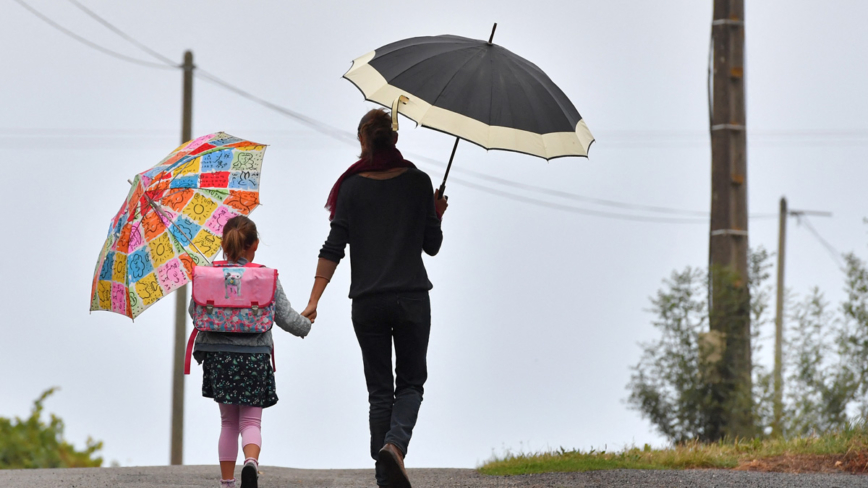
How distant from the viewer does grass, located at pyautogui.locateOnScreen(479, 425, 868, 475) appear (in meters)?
7.01

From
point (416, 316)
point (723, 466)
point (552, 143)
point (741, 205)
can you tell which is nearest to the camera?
point (416, 316)

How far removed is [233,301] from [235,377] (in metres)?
0.40

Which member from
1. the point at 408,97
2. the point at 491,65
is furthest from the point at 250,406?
the point at 491,65

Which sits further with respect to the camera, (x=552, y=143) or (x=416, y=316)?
(x=552, y=143)

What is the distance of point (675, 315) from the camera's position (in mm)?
10445

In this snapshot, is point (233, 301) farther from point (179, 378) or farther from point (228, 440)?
point (179, 378)

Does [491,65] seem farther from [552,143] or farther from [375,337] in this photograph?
[375,337]

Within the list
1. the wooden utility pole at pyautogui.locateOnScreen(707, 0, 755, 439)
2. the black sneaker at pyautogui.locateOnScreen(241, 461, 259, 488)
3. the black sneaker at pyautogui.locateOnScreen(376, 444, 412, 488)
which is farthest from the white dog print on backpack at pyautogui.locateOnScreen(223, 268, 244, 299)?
the wooden utility pole at pyautogui.locateOnScreen(707, 0, 755, 439)

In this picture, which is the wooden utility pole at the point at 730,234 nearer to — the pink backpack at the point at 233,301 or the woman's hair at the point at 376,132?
the woman's hair at the point at 376,132

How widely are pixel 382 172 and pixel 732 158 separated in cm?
608

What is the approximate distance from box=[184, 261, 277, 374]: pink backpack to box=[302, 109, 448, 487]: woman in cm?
23

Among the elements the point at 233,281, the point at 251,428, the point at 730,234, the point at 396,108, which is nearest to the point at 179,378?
the point at 730,234

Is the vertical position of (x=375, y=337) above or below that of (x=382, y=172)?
below

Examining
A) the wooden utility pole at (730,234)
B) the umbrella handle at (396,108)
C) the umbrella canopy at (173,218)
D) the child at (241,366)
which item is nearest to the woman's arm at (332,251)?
the child at (241,366)
